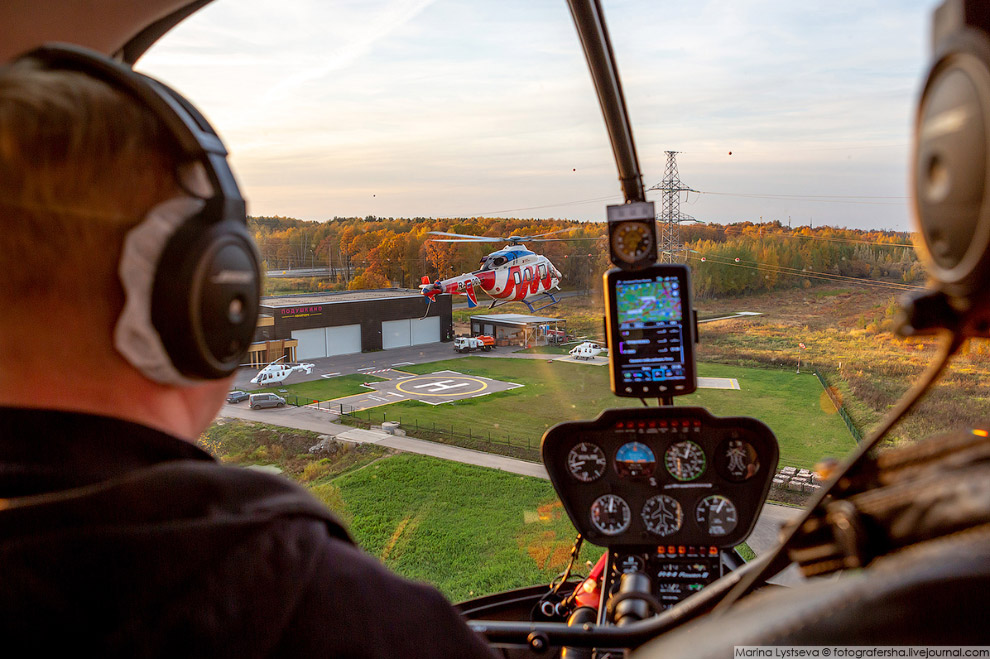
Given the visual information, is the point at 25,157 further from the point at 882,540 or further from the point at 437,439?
the point at 437,439

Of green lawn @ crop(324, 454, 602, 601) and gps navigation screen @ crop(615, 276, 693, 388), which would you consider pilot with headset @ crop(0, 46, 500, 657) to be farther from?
green lawn @ crop(324, 454, 602, 601)

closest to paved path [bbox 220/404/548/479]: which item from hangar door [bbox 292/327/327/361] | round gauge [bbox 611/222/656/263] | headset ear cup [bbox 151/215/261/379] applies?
hangar door [bbox 292/327/327/361]

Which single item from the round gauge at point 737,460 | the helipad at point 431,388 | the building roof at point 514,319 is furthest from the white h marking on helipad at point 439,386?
the round gauge at point 737,460

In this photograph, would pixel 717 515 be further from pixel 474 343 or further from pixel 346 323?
Result: pixel 346 323

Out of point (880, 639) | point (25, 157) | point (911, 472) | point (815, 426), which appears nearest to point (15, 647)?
point (25, 157)

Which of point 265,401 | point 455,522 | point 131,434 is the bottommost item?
point 455,522

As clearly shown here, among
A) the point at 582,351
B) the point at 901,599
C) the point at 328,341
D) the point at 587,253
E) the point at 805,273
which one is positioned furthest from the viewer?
the point at 328,341

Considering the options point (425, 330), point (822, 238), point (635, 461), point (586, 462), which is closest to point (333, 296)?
point (425, 330)

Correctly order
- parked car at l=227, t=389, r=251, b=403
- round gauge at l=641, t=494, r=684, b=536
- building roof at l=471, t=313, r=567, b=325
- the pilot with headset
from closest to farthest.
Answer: the pilot with headset → round gauge at l=641, t=494, r=684, b=536 → parked car at l=227, t=389, r=251, b=403 → building roof at l=471, t=313, r=567, b=325
